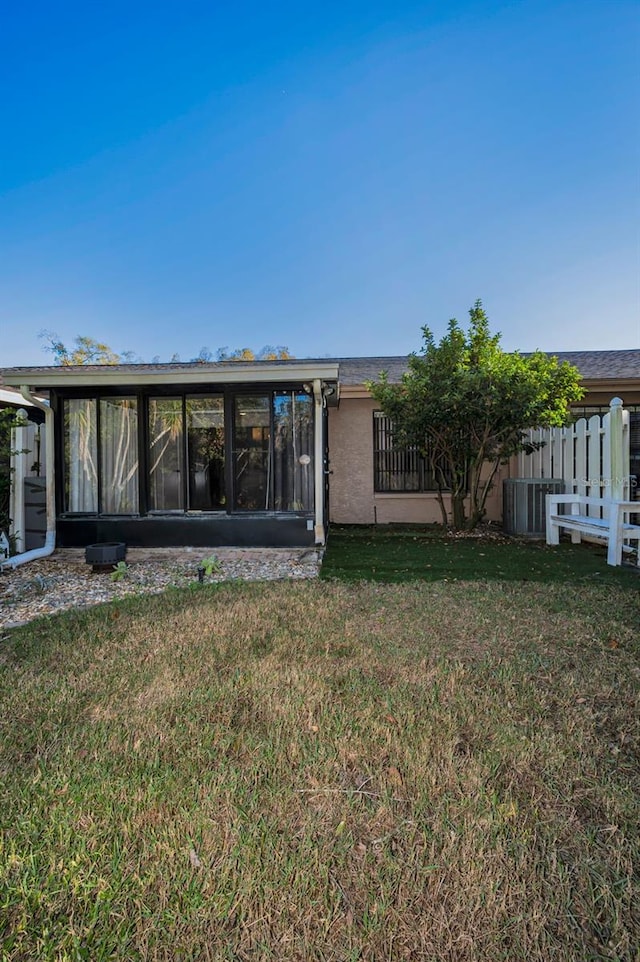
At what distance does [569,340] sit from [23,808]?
55.8 ft

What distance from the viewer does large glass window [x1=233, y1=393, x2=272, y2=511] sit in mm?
6555

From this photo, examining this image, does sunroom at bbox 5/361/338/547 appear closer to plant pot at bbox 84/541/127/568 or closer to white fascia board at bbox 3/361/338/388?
white fascia board at bbox 3/361/338/388

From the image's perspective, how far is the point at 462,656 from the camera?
2844mm

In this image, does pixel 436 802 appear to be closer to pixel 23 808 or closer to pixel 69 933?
pixel 69 933

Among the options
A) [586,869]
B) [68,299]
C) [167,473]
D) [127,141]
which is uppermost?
[127,141]

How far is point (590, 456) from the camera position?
6578mm

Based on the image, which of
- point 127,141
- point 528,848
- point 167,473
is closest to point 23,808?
point 528,848

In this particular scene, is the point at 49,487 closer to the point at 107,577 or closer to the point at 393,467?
the point at 107,577

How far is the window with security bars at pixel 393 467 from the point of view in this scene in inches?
365

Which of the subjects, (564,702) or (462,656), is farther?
(462,656)

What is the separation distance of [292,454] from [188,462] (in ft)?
4.97

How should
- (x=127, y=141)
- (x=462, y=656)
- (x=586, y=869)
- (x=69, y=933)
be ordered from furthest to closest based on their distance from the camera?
1. (x=127, y=141)
2. (x=462, y=656)
3. (x=586, y=869)
4. (x=69, y=933)

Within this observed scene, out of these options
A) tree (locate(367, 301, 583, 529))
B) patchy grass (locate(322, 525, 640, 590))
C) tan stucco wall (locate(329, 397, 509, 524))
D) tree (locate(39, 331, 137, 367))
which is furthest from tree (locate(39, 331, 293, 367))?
patchy grass (locate(322, 525, 640, 590))

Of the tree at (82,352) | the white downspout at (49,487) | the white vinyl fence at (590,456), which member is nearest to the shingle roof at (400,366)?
the white downspout at (49,487)
